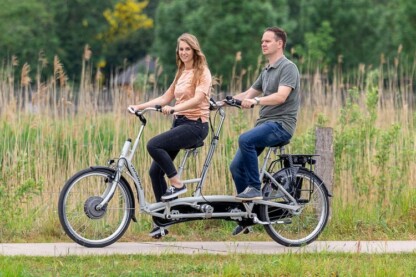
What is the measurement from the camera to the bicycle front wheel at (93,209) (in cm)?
830

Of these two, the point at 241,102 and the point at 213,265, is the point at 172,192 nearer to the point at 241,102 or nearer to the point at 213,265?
the point at 241,102

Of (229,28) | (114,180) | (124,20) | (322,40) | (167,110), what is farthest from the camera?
(124,20)

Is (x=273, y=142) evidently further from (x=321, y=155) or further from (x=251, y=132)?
(x=321, y=155)

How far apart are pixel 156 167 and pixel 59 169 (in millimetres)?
2163

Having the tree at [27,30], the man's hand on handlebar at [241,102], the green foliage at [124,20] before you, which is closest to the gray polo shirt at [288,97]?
the man's hand on handlebar at [241,102]

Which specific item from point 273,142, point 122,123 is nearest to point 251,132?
point 273,142

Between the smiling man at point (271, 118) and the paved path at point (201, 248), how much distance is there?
1.52 ft

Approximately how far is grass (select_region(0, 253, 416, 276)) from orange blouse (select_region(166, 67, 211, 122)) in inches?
46.6

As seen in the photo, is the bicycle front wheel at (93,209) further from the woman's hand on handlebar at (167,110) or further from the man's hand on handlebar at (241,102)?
the man's hand on handlebar at (241,102)

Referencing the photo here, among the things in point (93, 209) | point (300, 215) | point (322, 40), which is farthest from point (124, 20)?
point (93, 209)

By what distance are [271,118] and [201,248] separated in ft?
3.89

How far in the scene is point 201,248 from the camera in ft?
27.9

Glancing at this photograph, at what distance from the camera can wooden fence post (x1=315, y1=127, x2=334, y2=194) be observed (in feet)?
31.8

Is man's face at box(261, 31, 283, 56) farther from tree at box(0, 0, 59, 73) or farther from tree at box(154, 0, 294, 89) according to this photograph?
tree at box(0, 0, 59, 73)
